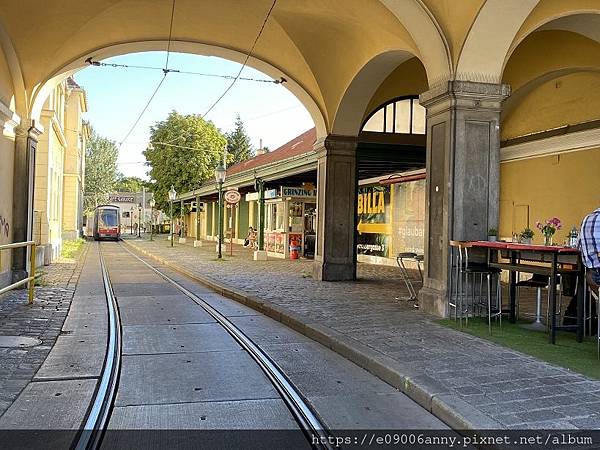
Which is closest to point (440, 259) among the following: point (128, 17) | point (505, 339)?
point (505, 339)

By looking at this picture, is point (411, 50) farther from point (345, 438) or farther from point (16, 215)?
point (16, 215)

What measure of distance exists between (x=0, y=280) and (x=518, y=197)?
11.7m

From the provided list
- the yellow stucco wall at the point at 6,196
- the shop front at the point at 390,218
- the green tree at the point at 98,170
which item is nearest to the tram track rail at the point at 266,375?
the yellow stucco wall at the point at 6,196

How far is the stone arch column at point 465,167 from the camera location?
818 cm

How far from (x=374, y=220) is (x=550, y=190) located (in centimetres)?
921

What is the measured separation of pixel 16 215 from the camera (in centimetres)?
1146

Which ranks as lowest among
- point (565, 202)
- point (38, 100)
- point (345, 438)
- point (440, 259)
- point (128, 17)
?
point (345, 438)

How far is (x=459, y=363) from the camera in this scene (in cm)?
560

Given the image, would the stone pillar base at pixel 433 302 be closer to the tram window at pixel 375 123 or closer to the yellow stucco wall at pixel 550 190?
the yellow stucco wall at pixel 550 190

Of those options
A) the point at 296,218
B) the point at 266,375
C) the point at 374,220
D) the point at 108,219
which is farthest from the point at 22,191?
the point at 108,219

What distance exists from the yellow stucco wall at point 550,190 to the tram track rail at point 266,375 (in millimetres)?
7987

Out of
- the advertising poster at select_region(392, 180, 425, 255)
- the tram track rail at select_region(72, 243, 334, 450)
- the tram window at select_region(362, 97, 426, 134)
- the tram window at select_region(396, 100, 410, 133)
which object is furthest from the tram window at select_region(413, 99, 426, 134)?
the tram track rail at select_region(72, 243, 334, 450)

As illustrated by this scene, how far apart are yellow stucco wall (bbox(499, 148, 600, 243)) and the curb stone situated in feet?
22.9

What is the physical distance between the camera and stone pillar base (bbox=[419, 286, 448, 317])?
8.19 metres
